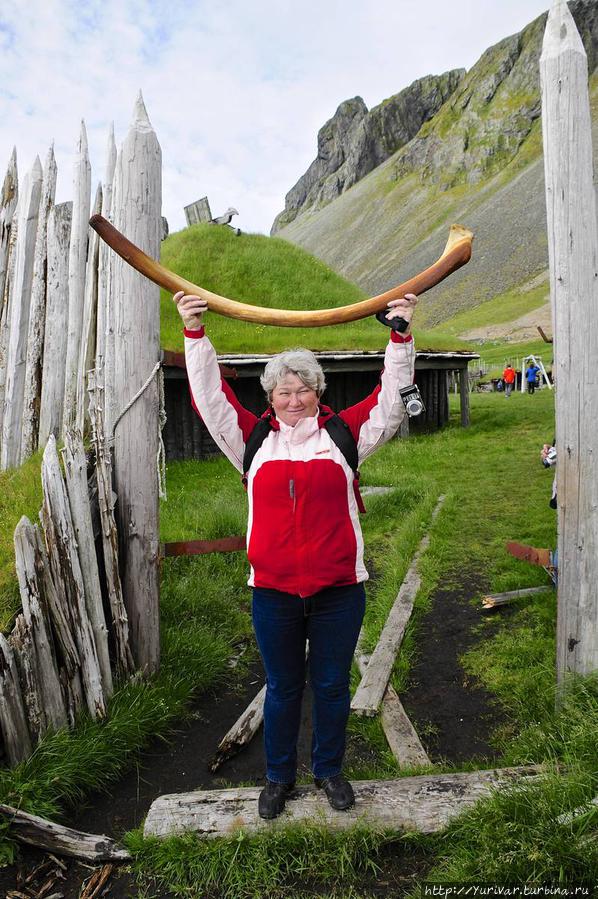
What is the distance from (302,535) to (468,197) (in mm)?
102994

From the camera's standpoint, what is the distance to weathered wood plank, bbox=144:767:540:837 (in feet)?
8.16

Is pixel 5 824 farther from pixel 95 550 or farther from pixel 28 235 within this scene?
pixel 28 235

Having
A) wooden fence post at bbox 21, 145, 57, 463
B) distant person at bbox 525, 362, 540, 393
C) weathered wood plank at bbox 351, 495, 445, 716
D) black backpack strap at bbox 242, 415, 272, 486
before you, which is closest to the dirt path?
weathered wood plank at bbox 351, 495, 445, 716

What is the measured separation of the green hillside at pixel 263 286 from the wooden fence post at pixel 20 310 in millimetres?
7263

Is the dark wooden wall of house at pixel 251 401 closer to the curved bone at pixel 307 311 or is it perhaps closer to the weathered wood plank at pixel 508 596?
the weathered wood plank at pixel 508 596

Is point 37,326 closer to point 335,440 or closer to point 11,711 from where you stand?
point 11,711

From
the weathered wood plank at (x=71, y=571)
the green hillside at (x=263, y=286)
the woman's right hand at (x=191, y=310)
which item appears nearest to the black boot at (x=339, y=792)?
the weathered wood plank at (x=71, y=571)

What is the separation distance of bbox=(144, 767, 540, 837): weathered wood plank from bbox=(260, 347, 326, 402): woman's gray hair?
180 centimetres

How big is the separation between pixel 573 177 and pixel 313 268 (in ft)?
50.4

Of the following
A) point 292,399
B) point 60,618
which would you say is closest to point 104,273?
point 292,399

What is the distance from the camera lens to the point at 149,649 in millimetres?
3736

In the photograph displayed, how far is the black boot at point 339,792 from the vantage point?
257cm

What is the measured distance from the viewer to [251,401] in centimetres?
1274

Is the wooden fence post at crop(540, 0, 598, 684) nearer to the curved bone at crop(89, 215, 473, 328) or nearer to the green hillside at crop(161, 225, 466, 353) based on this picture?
the curved bone at crop(89, 215, 473, 328)
